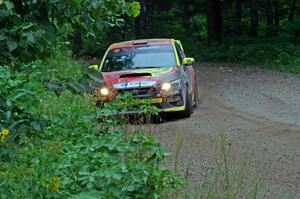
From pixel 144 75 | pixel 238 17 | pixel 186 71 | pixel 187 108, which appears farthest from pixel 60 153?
pixel 238 17

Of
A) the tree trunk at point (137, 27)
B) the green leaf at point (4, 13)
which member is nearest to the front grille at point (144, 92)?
the green leaf at point (4, 13)

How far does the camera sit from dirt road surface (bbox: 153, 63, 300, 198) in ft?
27.8

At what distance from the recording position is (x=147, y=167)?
13.4ft

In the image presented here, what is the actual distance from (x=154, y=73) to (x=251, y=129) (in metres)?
2.69

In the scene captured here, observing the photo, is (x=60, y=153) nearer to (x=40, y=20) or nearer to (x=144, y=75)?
(x=40, y=20)

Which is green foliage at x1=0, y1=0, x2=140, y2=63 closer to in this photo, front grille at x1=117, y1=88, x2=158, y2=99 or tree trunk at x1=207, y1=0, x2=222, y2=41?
front grille at x1=117, y1=88, x2=158, y2=99

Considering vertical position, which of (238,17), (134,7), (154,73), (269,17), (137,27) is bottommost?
(137,27)

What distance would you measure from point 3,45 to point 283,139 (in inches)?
330

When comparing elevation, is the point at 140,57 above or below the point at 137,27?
above

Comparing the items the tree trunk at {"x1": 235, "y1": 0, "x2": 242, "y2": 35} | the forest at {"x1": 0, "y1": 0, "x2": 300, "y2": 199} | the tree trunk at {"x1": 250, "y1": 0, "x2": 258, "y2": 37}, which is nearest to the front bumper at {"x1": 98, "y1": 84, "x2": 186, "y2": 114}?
the forest at {"x1": 0, "y1": 0, "x2": 300, "y2": 199}

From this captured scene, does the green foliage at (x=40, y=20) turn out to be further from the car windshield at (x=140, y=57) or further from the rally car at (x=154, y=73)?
the car windshield at (x=140, y=57)

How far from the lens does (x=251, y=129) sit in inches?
485

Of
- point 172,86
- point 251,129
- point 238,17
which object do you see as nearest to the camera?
point 251,129

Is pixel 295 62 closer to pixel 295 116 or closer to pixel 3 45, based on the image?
pixel 295 116
